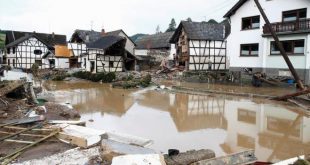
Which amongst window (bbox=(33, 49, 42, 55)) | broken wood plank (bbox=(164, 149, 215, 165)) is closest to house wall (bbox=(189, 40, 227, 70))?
broken wood plank (bbox=(164, 149, 215, 165))

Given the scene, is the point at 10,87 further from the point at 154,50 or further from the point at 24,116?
the point at 154,50

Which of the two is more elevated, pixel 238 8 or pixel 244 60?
pixel 238 8

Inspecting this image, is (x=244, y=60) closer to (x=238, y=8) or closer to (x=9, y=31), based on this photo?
(x=238, y=8)

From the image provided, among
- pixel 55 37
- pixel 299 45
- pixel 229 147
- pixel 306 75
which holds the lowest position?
pixel 229 147

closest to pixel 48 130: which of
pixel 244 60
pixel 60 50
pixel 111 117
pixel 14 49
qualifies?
pixel 111 117

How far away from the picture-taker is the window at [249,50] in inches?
1126

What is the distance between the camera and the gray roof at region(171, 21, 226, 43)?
116 feet

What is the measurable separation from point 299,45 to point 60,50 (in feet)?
124

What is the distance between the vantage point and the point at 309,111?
1462 cm

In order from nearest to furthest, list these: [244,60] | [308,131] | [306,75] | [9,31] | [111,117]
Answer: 1. [308,131]
2. [111,117]
3. [306,75]
4. [244,60]
5. [9,31]

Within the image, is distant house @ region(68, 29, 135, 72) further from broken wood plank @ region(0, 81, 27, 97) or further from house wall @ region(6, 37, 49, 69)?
broken wood plank @ region(0, 81, 27, 97)

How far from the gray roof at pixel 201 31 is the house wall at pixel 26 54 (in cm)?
2779

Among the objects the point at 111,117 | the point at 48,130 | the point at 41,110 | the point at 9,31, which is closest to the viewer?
the point at 48,130

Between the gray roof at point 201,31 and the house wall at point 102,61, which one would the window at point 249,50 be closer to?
the gray roof at point 201,31
